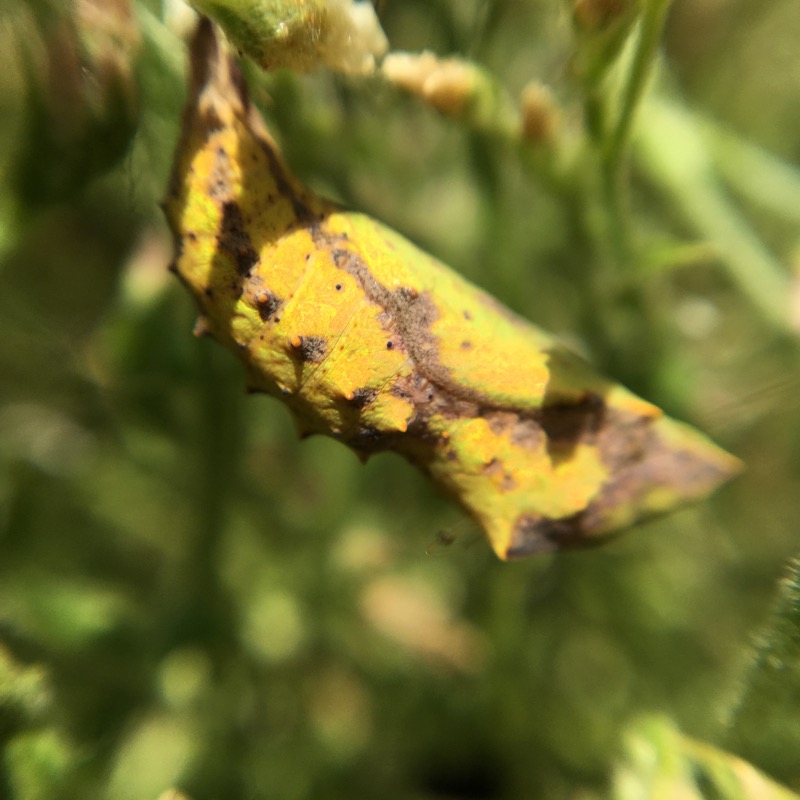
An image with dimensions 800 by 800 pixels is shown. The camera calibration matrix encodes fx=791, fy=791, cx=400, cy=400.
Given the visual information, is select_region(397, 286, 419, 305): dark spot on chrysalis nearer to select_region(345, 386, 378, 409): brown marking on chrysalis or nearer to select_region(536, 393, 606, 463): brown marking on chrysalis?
select_region(345, 386, 378, 409): brown marking on chrysalis

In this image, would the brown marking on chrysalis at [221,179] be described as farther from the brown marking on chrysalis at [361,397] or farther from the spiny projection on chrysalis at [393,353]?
the brown marking on chrysalis at [361,397]

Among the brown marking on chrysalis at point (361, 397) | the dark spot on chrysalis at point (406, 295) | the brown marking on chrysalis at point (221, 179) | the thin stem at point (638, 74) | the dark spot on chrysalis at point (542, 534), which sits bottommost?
the brown marking on chrysalis at point (361, 397)

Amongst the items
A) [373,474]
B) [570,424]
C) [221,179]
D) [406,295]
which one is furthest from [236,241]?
[373,474]

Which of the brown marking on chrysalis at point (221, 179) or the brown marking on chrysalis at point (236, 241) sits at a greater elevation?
the brown marking on chrysalis at point (221, 179)

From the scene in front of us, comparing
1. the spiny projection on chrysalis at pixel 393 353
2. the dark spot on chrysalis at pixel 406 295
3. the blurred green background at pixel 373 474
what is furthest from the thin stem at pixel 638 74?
the dark spot on chrysalis at pixel 406 295

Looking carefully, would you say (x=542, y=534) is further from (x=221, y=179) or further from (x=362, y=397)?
(x=221, y=179)

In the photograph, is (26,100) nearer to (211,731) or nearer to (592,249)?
(592,249)
